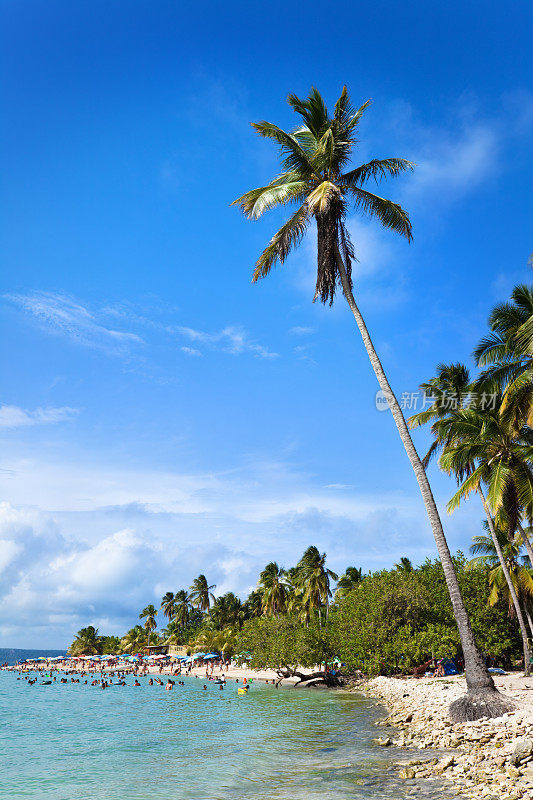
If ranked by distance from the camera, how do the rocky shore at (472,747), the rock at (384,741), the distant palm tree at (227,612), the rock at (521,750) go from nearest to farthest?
the rocky shore at (472,747) → the rock at (521,750) → the rock at (384,741) → the distant palm tree at (227,612)

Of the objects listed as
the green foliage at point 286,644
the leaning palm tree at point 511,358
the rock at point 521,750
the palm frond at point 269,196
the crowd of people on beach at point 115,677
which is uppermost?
the palm frond at point 269,196

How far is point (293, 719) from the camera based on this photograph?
27031mm

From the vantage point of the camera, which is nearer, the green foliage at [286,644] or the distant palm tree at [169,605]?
the green foliage at [286,644]

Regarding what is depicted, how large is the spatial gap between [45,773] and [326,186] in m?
24.5

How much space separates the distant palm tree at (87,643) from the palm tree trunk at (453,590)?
12080 cm

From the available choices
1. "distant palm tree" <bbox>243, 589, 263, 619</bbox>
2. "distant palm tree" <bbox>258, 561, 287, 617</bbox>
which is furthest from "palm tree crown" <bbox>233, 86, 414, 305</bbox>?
"distant palm tree" <bbox>243, 589, 263, 619</bbox>

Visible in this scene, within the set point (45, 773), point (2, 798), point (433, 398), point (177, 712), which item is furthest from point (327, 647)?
point (2, 798)

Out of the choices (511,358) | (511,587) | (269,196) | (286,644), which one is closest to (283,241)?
(269,196)

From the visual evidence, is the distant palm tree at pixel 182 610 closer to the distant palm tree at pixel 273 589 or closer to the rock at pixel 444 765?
the distant palm tree at pixel 273 589

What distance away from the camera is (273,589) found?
79250 millimetres

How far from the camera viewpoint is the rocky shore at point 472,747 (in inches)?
429

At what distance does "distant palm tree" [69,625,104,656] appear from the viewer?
118 meters

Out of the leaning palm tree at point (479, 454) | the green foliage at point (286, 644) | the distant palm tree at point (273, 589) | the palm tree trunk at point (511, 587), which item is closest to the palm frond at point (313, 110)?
the leaning palm tree at point (479, 454)

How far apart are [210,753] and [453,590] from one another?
37.4ft
